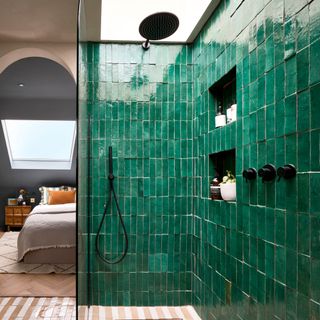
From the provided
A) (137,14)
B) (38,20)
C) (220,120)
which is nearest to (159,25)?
(137,14)

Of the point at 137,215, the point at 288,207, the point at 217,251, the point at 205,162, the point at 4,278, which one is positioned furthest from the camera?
the point at 4,278

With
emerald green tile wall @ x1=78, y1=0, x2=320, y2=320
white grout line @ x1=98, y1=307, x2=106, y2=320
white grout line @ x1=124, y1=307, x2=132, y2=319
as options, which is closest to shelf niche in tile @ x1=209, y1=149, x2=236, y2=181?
emerald green tile wall @ x1=78, y1=0, x2=320, y2=320

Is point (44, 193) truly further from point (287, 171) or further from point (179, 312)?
point (287, 171)

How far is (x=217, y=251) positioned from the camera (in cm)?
216

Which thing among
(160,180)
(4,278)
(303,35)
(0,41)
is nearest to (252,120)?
(303,35)

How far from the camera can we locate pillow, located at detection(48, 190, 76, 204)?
240 inches

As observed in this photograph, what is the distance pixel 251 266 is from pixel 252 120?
75 centimetres

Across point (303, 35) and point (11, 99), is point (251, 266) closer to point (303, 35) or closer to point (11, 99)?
point (303, 35)

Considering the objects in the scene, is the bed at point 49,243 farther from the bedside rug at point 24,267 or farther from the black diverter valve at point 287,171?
the black diverter valve at point 287,171

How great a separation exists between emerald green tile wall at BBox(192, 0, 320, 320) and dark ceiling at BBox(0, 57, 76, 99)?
2482 millimetres

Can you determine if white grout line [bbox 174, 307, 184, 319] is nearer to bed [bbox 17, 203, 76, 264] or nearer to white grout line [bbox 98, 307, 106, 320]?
white grout line [bbox 98, 307, 106, 320]

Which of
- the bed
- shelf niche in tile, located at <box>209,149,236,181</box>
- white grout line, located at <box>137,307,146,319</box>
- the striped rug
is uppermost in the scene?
shelf niche in tile, located at <box>209,149,236,181</box>

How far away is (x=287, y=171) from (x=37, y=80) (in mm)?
4183

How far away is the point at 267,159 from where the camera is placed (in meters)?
1.53
